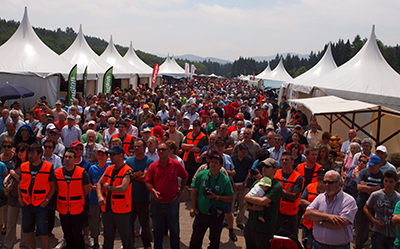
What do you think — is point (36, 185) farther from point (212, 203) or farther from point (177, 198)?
point (212, 203)

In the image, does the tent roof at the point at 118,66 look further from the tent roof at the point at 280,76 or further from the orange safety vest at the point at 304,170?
the tent roof at the point at 280,76

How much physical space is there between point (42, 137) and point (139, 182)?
3092mm

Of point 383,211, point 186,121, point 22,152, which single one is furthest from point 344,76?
point 22,152

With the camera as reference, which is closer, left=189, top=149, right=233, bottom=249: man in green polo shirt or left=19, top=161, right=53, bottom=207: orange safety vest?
left=189, top=149, right=233, bottom=249: man in green polo shirt

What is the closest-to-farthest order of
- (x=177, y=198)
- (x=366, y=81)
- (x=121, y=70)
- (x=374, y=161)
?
(x=177, y=198), (x=374, y=161), (x=366, y=81), (x=121, y=70)

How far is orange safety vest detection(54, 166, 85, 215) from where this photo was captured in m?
4.05

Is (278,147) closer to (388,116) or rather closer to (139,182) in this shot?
(139,182)

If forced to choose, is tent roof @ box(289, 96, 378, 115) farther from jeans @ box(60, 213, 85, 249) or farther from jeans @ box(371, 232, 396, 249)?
jeans @ box(60, 213, 85, 249)

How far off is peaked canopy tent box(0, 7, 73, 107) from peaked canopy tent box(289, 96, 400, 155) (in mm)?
10676

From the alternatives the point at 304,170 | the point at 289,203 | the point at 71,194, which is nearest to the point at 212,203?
the point at 289,203

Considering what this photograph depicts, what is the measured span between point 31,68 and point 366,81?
48.2 ft

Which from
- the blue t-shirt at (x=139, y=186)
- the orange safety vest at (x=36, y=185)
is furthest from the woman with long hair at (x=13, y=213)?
the blue t-shirt at (x=139, y=186)

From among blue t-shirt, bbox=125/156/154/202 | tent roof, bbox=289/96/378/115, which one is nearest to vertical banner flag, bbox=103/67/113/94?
tent roof, bbox=289/96/378/115

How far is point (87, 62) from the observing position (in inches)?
706
